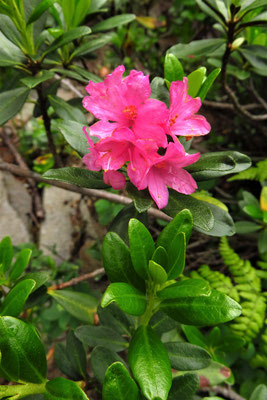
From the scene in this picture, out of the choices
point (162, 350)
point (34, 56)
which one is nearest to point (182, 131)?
point (162, 350)

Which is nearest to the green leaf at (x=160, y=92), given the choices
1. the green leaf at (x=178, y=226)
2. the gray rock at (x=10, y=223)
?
the green leaf at (x=178, y=226)

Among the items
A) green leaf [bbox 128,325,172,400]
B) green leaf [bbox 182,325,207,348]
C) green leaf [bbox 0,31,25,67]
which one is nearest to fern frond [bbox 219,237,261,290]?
green leaf [bbox 182,325,207,348]

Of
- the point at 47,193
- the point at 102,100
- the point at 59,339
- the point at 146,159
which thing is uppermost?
the point at 102,100

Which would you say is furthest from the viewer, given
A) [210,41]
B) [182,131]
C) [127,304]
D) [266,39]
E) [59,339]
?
[59,339]

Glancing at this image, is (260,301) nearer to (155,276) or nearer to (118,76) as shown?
(155,276)

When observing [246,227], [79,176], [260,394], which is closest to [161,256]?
Answer: [79,176]

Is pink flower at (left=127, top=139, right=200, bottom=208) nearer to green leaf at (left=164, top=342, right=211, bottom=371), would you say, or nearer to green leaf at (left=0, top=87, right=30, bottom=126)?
green leaf at (left=164, top=342, right=211, bottom=371)
